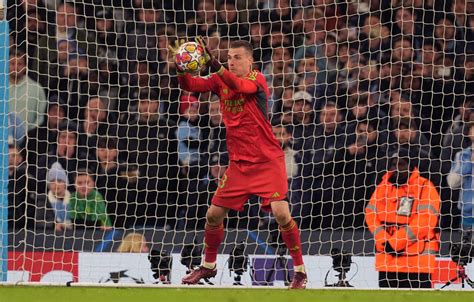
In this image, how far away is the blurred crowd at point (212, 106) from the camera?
9914 millimetres

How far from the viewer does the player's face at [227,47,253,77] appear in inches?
294

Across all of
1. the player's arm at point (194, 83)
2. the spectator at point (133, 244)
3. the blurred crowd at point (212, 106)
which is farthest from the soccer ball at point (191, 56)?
the blurred crowd at point (212, 106)

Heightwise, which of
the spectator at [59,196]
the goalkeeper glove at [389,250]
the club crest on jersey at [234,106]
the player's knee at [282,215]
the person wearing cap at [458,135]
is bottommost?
the goalkeeper glove at [389,250]

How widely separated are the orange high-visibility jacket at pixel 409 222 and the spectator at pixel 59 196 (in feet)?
8.83

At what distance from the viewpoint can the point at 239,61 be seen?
7477 mm

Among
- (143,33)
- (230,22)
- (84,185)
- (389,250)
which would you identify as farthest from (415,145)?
(84,185)

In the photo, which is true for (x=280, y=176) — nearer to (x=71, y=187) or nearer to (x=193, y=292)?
(x=193, y=292)

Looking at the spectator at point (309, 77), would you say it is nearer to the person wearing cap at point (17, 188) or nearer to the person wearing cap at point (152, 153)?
the person wearing cap at point (152, 153)

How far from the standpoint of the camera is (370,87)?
33.3 feet

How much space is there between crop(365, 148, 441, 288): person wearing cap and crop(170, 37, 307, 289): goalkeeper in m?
1.80

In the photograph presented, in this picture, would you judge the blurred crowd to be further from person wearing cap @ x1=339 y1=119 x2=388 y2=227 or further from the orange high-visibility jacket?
the orange high-visibility jacket

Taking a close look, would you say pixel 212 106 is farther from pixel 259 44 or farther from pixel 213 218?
pixel 213 218

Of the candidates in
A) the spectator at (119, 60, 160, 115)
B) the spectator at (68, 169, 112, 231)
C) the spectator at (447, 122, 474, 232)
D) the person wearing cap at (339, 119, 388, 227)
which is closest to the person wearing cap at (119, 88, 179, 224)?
the spectator at (119, 60, 160, 115)

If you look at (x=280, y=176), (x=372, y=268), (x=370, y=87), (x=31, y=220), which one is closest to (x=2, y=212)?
(x=31, y=220)
